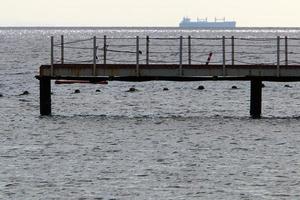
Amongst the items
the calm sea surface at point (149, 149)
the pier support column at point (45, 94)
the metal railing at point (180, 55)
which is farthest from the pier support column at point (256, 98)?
the pier support column at point (45, 94)

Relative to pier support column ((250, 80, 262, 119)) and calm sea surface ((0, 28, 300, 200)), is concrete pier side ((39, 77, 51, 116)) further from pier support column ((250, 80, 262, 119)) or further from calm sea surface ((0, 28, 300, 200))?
pier support column ((250, 80, 262, 119))

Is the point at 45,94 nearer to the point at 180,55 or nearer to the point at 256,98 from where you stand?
the point at 180,55

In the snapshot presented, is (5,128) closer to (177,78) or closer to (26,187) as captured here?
(177,78)

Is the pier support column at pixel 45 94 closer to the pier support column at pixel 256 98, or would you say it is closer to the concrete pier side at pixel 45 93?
the concrete pier side at pixel 45 93

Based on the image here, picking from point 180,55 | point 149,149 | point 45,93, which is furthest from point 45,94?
point 149,149

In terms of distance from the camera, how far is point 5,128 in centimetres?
4094

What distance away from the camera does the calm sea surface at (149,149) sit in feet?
84.4

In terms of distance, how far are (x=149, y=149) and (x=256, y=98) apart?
361 inches

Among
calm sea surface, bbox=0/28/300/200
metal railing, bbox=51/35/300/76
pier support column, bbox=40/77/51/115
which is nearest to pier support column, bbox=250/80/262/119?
calm sea surface, bbox=0/28/300/200

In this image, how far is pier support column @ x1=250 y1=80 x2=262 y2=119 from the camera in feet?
132

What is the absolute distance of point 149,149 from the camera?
33.2 meters

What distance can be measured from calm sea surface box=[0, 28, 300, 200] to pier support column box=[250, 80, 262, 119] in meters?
Result: 0.51

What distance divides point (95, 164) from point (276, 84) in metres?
44.9

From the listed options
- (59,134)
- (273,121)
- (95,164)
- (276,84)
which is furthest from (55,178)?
(276,84)
